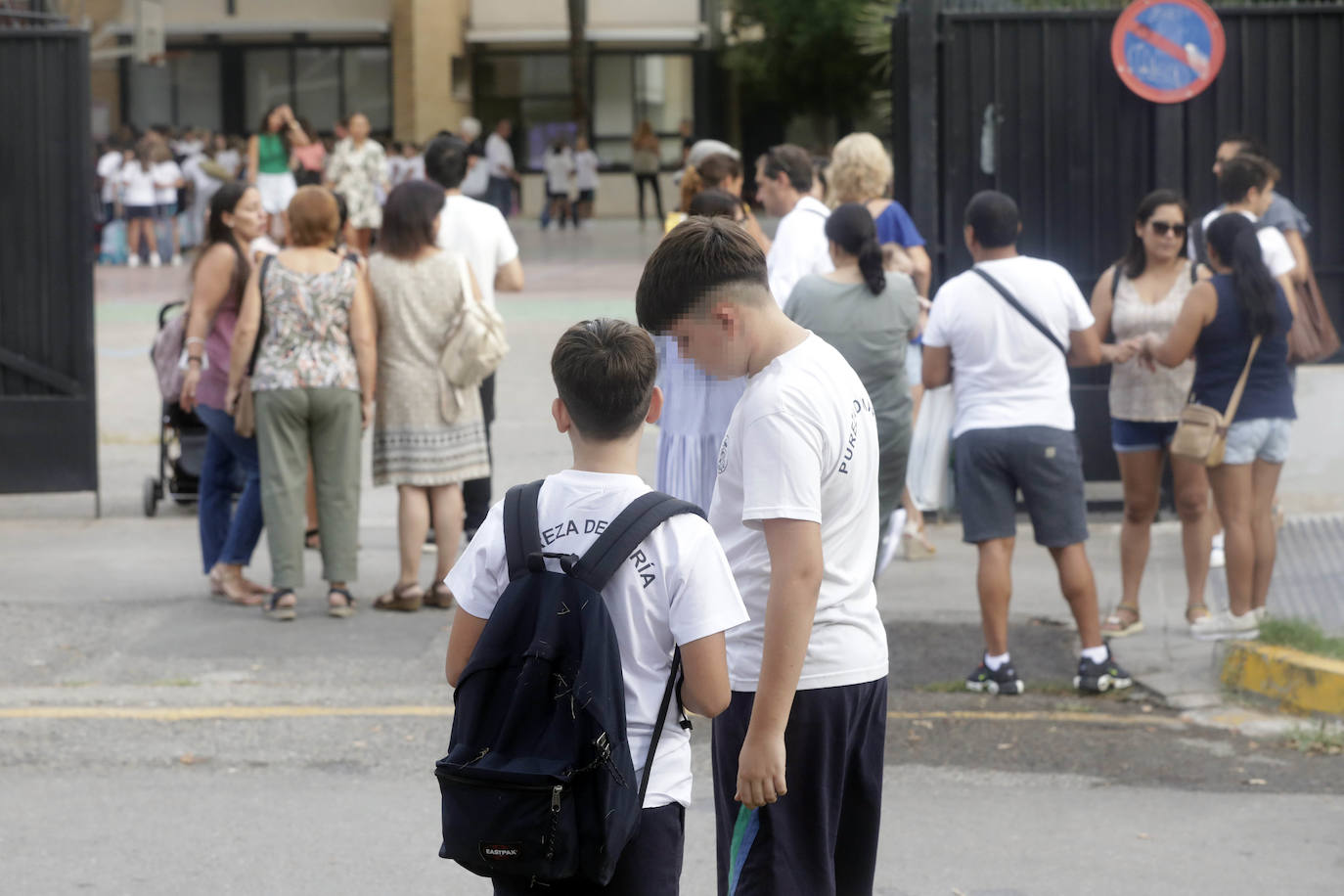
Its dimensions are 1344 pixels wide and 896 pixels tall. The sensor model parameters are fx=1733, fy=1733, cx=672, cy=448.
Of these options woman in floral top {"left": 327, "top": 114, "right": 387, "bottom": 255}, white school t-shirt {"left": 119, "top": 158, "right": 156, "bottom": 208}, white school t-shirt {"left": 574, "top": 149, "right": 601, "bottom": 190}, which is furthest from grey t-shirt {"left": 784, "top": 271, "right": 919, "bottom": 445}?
white school t-shirt {"left": 574, "top": 149, "right": 601, "bottom": 190}

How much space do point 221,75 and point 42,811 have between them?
37156 millimetres

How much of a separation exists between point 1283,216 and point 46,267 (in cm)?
635

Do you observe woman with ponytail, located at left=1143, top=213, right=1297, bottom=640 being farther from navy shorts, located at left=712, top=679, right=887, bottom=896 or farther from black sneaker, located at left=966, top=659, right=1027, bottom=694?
navy shorts, located at left=712, top=679, right=887, bottom=896

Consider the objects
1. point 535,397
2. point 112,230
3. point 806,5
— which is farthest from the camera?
point 806,5

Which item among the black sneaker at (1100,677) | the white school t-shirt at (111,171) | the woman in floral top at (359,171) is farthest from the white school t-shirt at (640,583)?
the white school t-shirt at (111,171)

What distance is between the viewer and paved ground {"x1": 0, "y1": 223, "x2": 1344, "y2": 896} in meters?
4.57

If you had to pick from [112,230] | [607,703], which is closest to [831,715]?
[607,703]

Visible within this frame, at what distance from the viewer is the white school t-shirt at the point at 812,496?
3.03m

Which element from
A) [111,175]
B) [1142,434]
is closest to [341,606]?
[1142,434]

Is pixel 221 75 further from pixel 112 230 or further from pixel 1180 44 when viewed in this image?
pixel 1180 44

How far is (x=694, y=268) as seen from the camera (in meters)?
3.02

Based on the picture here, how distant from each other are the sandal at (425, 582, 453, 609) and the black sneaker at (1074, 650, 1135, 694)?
8.89ft

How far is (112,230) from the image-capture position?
82.0 feet

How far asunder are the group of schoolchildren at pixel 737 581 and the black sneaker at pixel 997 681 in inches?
119
